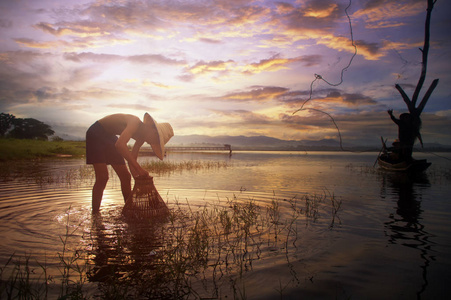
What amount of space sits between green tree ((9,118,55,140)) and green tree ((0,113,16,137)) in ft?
3.57

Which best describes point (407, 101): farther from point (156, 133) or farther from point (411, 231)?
point (156, 133)

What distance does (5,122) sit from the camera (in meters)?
67.8

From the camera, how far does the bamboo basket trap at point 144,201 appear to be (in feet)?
17.3

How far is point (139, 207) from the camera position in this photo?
5422mm

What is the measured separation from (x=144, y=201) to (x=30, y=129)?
268 feet

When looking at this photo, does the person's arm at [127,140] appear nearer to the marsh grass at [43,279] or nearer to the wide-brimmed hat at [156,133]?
the wide-brimmed hat at [156,133]

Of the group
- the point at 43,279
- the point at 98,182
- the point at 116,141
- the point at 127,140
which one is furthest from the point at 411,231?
the point at 98,182

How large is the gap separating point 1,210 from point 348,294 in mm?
7421

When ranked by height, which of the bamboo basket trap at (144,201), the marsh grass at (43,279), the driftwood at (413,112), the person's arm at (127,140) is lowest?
the marsh grass at (43,279)

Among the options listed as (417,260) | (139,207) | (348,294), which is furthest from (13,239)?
(417,260)

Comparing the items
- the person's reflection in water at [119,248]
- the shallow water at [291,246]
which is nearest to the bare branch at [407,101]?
the shallow water at [291,246]

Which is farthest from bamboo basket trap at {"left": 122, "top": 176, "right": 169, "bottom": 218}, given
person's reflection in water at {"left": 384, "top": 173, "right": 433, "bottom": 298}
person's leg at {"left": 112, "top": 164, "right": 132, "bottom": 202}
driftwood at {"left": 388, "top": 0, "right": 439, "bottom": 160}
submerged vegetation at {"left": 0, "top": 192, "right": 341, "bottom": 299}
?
driftwood at {"left": 388, "top": 0, "right": 439, "bottom": 160}

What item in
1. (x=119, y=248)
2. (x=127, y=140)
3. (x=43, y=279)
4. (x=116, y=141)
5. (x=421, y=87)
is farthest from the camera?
(x=421, y=87)

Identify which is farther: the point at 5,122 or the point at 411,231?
the point at 5,122
